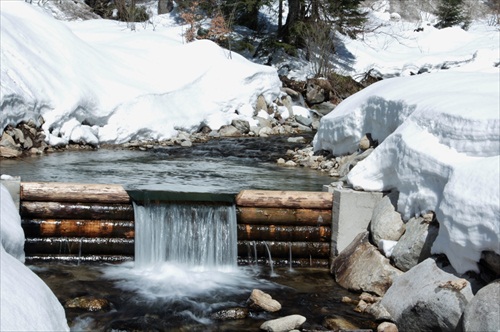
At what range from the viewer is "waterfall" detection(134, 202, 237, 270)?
727 centimetres

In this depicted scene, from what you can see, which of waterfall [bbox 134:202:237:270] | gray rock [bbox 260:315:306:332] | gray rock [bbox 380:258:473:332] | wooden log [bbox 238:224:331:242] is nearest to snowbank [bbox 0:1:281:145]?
waterfall [bbox 134:202:237:270]

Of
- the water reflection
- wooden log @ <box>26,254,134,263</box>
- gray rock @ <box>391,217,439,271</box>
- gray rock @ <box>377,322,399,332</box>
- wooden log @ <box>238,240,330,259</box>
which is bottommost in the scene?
gray rock @ <box>377,322,399,332</box>

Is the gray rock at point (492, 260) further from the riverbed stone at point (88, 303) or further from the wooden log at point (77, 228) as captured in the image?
the wooden log at point (77, 228)

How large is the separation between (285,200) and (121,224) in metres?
2.02

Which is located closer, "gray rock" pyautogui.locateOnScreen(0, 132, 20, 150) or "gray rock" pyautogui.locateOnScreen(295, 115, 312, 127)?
"gray rock" pyautogui.locateOnScreen(0, 132, 20, 150)

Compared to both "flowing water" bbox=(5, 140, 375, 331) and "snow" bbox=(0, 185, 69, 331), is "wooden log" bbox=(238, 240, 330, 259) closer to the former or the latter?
"flowing water" bbox=(5, 140, 375, 331)

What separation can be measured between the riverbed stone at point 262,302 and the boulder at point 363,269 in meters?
1.05

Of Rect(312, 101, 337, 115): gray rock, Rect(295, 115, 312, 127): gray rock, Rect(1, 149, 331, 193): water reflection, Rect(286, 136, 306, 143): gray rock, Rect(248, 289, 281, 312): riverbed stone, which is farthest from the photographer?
Rect(312, 101, 337, 115): gray rock

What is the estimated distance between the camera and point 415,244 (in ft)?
20.4

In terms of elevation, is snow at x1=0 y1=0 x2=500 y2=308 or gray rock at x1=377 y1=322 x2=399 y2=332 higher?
snow at x1=0 y1=0 x2=500 y2=308

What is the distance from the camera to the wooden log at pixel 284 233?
759 cm

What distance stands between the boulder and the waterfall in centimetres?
129

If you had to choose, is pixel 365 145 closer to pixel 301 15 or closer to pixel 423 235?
pixel 423 235

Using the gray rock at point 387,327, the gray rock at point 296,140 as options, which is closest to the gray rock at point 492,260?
the gray rock at point 387,327
